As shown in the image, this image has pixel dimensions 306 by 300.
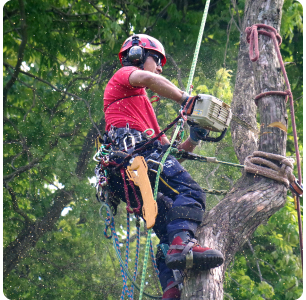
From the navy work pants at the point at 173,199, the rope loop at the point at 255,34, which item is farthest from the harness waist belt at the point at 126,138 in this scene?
the rope loop at the point at 255,34

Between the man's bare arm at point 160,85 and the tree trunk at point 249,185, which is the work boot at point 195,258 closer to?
the tree trunk at point 249,185

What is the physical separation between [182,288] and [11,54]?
5.34m

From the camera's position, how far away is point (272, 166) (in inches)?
105

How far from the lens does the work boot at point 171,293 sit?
2402 millimetres

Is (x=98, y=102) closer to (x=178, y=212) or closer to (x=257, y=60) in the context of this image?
(x=257, y=60)

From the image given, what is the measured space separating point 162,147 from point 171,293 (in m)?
0.92

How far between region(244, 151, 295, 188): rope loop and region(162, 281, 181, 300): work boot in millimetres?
875

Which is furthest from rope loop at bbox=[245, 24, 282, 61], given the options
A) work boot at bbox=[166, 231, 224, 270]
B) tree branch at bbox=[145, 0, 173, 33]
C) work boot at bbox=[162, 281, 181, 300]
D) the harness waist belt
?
tree branch at bbox=[145, 0, 173, 33]

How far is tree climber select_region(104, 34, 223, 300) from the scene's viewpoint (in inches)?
89.7

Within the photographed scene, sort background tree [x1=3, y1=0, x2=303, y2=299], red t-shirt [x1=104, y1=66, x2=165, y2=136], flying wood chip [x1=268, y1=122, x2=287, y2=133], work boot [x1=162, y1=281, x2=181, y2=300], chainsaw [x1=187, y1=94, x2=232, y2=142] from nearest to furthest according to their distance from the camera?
1. work boot [x1=162, y1=281, x2=181, y2=300]
2. chainsaw [x1=187, y1=94, x2=232, y2=142]
3. flying wood chip [x1=268, y1=122, x2=287, y2=133]
4. red t-shirt [x1=104, y1=66, x2=165, y2=136]
5. background tree [x1=3, y1=0, x2=303, y2=299]

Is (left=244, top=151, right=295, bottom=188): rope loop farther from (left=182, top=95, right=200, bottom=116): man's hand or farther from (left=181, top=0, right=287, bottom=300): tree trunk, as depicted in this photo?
(left=182, top=95, right=200, bottom=116): man's hand

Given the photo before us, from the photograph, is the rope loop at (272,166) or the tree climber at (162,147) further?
the rope loop at (272,166)

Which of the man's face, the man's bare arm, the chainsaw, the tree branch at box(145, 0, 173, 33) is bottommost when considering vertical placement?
the chainsaw

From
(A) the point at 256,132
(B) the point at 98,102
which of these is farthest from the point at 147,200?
(B) the point at 98,102
